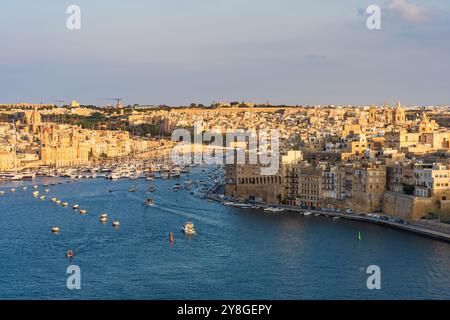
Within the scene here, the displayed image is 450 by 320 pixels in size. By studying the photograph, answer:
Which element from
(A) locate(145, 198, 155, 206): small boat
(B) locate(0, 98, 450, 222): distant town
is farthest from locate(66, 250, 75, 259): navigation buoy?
(A) locate(145, 198, 155, 206): small boat

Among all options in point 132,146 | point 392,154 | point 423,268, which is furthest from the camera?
point 132,146

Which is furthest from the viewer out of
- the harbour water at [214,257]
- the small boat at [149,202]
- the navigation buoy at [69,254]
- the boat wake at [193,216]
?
the small boat at [149,202]

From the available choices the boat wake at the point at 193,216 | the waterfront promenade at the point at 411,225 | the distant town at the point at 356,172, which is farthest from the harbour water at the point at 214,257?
the distant town at the point at 356,172

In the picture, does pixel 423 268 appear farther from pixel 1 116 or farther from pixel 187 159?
pixel 1 116

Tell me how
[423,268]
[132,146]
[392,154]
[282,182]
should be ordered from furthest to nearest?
[132,146]
[282,182]
[392,154]
[423,268]

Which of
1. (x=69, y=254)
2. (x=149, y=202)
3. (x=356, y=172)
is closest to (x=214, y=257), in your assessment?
(x=69, y=254)

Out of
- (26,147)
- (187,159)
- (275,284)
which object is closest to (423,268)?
(275,284)

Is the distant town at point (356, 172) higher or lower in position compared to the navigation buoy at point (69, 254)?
higher

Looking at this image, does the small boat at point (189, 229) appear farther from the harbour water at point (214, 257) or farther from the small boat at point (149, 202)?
the small boat at point (149, 202)
